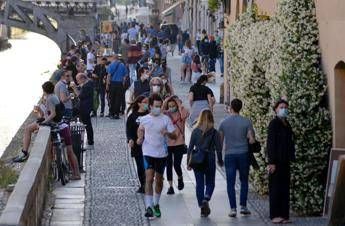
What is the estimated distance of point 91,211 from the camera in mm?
17094

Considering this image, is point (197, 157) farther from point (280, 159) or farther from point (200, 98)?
point (200, 98)

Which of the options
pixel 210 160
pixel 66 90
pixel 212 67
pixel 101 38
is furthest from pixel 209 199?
pixel 101 38

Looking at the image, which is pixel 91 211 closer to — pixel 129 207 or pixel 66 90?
pixel 129 207

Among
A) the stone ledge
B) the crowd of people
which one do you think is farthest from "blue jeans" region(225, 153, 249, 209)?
the stone ledge

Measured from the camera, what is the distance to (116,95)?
2969 cm

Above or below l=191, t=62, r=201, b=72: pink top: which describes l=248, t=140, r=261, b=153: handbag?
below

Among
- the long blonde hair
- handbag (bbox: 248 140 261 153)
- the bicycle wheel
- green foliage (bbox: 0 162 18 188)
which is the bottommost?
green foliage (bbox: 0 162 18 188)

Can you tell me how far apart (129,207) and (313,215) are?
2678 millimetres

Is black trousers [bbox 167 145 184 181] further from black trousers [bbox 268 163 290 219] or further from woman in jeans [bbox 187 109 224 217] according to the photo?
black trousers [bbox 268 163 290 219]

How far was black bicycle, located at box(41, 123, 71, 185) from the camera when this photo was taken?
64.3ft

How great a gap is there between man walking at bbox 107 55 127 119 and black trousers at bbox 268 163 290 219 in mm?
13413

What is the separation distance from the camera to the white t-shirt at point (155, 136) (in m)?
16.3

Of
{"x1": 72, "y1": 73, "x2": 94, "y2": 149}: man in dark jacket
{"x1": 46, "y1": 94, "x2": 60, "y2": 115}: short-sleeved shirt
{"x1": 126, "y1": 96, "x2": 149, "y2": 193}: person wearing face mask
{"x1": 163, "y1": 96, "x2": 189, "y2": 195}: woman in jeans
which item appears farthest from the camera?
{"x1": 72, "y1": 73, "x2": 94, "y2": 149}: man in dark jacket

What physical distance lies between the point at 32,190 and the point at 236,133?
3507mm
